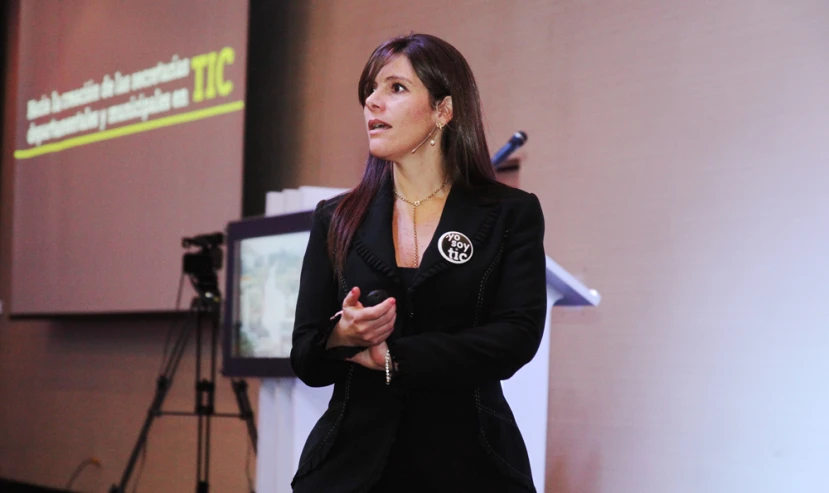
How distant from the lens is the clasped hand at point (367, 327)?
1.30 metres

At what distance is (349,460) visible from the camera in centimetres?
141

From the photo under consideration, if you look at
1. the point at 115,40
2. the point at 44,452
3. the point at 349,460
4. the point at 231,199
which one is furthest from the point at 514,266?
the point at 44,452

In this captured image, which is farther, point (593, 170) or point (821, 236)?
point (593, 170)

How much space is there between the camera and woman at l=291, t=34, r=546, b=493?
4.53 feet

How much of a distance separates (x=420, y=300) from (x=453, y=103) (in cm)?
36

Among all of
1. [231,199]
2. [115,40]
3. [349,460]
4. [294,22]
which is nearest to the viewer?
[349,460]

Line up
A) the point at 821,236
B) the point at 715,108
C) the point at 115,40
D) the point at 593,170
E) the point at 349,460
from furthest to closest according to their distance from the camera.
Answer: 1. the point at 115,40
2. the point at 593,170
3. the point at 715,108
4. the point at 821,236
5. the point at 349,460

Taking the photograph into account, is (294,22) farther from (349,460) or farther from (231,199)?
(349,460)

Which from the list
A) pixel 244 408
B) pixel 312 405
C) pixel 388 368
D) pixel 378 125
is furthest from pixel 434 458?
pixel 244 408

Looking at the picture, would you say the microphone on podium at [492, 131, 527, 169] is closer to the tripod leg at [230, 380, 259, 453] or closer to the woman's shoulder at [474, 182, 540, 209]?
the woman's shoulder at [474, 182, 540, 209]

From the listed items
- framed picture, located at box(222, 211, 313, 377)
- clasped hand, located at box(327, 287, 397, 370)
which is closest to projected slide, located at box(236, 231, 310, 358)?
framed picture, located at box(222, 211, 313, 377)

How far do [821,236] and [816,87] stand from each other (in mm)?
512

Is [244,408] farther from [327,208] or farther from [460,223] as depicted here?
[460,223]

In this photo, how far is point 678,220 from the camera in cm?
353
